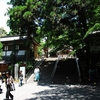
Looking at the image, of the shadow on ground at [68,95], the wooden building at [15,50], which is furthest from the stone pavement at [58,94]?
Result: the wooden building at [15,50]

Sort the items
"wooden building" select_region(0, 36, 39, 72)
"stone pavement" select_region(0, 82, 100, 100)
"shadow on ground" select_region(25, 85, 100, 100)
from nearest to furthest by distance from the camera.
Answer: "shadow on ground" select_region(25, 85, 100, 100) < "stone pavement" select_region(0, 82, 100, 100) < "wooden building" select_region(0, 36, 39, 72)

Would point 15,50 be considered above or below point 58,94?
above

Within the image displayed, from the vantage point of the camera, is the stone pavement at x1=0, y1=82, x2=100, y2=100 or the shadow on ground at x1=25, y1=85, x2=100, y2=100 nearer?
the shadow on ground at x1=25, y1=85, x2=100, y2=100

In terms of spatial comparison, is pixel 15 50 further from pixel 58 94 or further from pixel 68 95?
pixel 68 95

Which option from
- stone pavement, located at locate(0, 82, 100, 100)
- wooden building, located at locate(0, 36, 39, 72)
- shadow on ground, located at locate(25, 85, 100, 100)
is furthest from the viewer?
wooden building, located at locate(0, 36, 39, 72)

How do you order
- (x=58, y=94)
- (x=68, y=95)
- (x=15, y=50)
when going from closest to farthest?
(x=68, y=95) < (x=58, y=94) < (x=15, y=50)

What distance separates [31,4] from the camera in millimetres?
25312

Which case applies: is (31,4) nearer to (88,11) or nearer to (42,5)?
(42,5)

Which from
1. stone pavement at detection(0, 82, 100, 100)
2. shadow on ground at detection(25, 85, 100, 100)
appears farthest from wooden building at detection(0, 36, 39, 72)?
shadow on ground at detection(25, 85, 100, 100)

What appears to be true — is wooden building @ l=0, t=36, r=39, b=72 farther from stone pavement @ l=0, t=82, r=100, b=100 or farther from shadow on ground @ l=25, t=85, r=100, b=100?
shadow on ground @ l=25, t=85, r=100, b=100

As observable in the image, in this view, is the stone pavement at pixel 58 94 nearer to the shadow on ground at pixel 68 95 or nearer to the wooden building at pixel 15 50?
the shadow on ground at pixel 68 95

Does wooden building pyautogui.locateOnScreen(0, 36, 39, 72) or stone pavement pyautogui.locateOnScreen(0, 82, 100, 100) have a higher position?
wooden building pyautogui.locateOnScreen(0, 36, 39, 72)

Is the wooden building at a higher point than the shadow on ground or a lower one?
higher

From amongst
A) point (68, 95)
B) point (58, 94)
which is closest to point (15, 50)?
point (58, 94)
